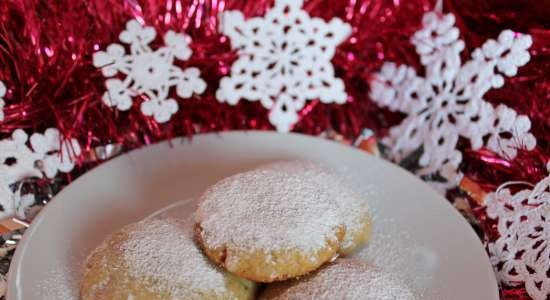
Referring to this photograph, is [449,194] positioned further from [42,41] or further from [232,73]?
[42,41]

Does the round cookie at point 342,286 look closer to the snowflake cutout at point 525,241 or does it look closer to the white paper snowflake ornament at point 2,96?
the snowflake cutout at point 525,241

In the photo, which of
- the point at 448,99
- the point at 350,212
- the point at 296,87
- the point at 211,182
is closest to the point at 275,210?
the point at 350,212

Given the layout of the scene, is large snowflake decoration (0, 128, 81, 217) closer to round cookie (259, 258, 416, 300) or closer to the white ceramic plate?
the white ceramic plate

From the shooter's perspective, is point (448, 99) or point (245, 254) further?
point (448, 99)

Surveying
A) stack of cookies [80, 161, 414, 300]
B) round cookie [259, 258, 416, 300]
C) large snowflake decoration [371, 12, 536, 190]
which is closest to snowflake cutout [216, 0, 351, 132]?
large snowflake decoration [371, 12, 536, 190]

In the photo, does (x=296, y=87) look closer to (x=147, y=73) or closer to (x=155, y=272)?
(x=147, y=73)

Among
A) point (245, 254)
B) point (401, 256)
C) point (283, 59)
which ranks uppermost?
point (283, 59)
